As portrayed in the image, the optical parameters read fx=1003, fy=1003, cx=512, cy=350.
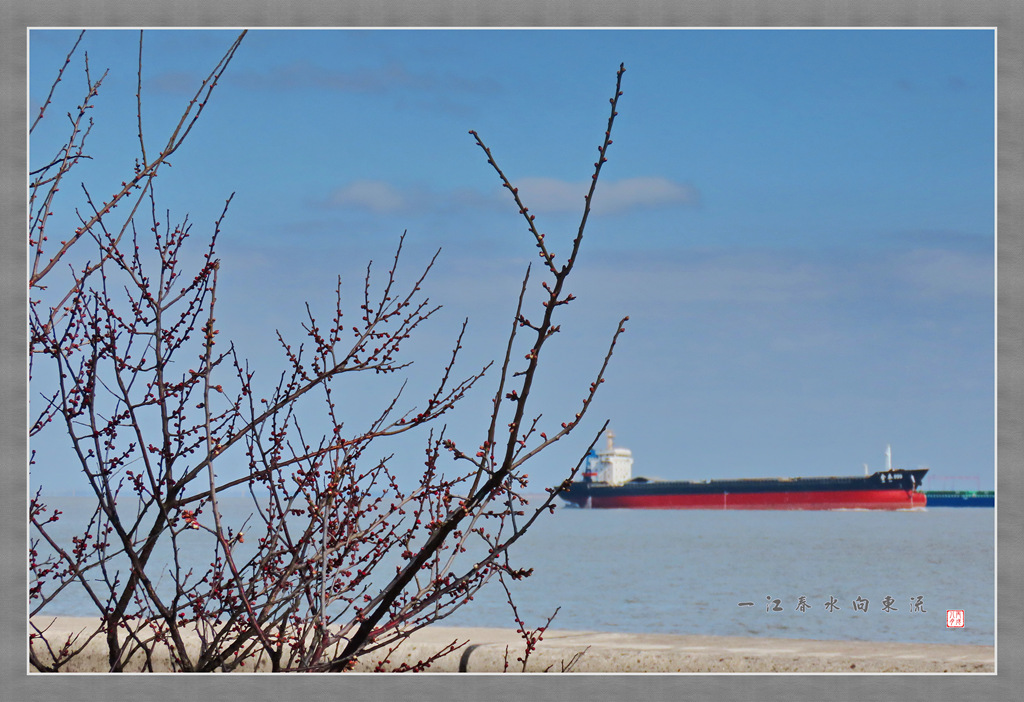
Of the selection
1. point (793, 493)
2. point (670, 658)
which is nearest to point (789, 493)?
point (793, 493)

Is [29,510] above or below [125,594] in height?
above

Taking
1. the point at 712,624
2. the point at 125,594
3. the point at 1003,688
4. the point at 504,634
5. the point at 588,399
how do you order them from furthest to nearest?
the point at 712,624 < the point at 504,634 < the point at 1003,688 < the point at 125,594 < the point at 588,399

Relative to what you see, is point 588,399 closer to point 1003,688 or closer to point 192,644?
point 1003,688

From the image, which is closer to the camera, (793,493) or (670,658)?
(670,658)

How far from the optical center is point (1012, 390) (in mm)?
2303

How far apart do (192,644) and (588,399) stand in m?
1.71

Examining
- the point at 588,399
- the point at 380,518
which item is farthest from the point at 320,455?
the point at 588,399

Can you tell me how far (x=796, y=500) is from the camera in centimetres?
3369
